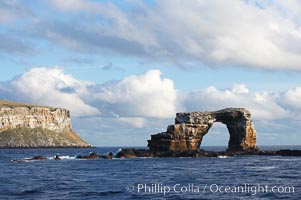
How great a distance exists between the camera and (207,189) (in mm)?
53094

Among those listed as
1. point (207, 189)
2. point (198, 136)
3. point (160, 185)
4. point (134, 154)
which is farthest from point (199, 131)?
point (207, 189)

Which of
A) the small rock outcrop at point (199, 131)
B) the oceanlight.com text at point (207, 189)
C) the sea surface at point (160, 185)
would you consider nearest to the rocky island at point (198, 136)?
the small rock outcrop at point (199, 131)

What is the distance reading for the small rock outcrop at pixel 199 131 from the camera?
11975cm

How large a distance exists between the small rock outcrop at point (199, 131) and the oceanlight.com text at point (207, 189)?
61.7 m

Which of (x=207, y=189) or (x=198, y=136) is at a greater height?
(x=198, y=136)

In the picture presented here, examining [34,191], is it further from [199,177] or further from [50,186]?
[199,177]

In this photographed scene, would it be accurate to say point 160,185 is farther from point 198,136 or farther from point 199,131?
point 198,136

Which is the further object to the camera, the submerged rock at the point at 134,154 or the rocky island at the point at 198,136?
the submerged rock at the point at 134,154

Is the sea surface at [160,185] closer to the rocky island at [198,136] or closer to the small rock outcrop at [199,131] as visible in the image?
the rocky island at [198,136]

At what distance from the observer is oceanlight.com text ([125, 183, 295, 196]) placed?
167 ft

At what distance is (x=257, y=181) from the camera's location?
60844mm

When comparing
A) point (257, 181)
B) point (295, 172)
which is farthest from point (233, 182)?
point (295, 172)

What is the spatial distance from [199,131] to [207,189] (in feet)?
227

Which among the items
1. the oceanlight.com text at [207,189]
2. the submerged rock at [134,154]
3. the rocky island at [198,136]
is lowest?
the oceanlight.com text at [207,189]
